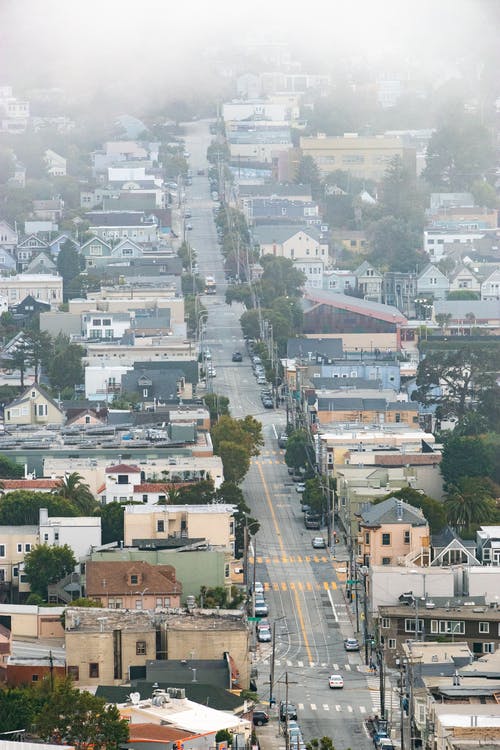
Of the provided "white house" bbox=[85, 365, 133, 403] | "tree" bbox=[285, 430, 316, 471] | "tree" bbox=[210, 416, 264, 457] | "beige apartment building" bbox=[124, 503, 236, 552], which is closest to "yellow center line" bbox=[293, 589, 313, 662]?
"beige apartment building" bbox=[124, 503, 236, 552]

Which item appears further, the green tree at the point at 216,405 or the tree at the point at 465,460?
the green tree at the point at 216,405

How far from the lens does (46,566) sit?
35375mm

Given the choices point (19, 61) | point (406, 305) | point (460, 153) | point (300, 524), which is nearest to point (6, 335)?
point (406, 305)

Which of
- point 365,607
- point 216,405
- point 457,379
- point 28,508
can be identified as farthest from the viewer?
point 457,379

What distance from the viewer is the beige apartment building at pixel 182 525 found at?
36.8 meters

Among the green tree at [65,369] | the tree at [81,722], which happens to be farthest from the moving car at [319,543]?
the green tree at [65,369]

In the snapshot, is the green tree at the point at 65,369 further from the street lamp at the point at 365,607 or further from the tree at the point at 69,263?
the street lamp at the point at 365,607

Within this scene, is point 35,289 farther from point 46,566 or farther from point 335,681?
point 335,681

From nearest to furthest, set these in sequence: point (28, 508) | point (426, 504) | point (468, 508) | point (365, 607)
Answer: point (365, 607) → point (28, 508) → point (426, 504) → point (468, 508)

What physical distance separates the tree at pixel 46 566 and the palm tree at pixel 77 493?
279cm

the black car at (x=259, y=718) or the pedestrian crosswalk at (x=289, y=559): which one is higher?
the black car at (x=259, y=718)

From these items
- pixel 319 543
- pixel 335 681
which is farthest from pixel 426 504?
pixel 335 681

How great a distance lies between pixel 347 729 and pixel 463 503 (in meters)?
9.88

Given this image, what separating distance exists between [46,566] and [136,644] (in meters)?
3.91
